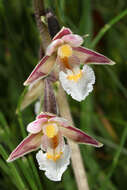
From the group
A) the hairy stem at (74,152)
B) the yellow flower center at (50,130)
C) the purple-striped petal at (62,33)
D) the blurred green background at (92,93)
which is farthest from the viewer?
the blurred green background at (92,93)

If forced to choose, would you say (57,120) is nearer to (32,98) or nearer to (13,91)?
(32,98)

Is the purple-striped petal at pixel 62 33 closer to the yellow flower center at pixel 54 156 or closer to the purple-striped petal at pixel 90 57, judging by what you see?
the purple-striped petal at pixel 90 57

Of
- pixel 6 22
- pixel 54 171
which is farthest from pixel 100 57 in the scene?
pixel 6 22

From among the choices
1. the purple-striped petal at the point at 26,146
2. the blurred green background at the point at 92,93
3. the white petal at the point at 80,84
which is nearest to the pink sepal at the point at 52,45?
the white petal at the point at 80,84

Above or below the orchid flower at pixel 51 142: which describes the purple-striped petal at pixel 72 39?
above

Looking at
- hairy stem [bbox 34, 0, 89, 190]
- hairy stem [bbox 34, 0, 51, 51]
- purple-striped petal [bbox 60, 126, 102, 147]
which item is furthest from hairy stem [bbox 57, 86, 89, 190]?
hairy stem [bbox 34, 0, 51, 51]

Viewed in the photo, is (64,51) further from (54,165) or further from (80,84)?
(54,165)
